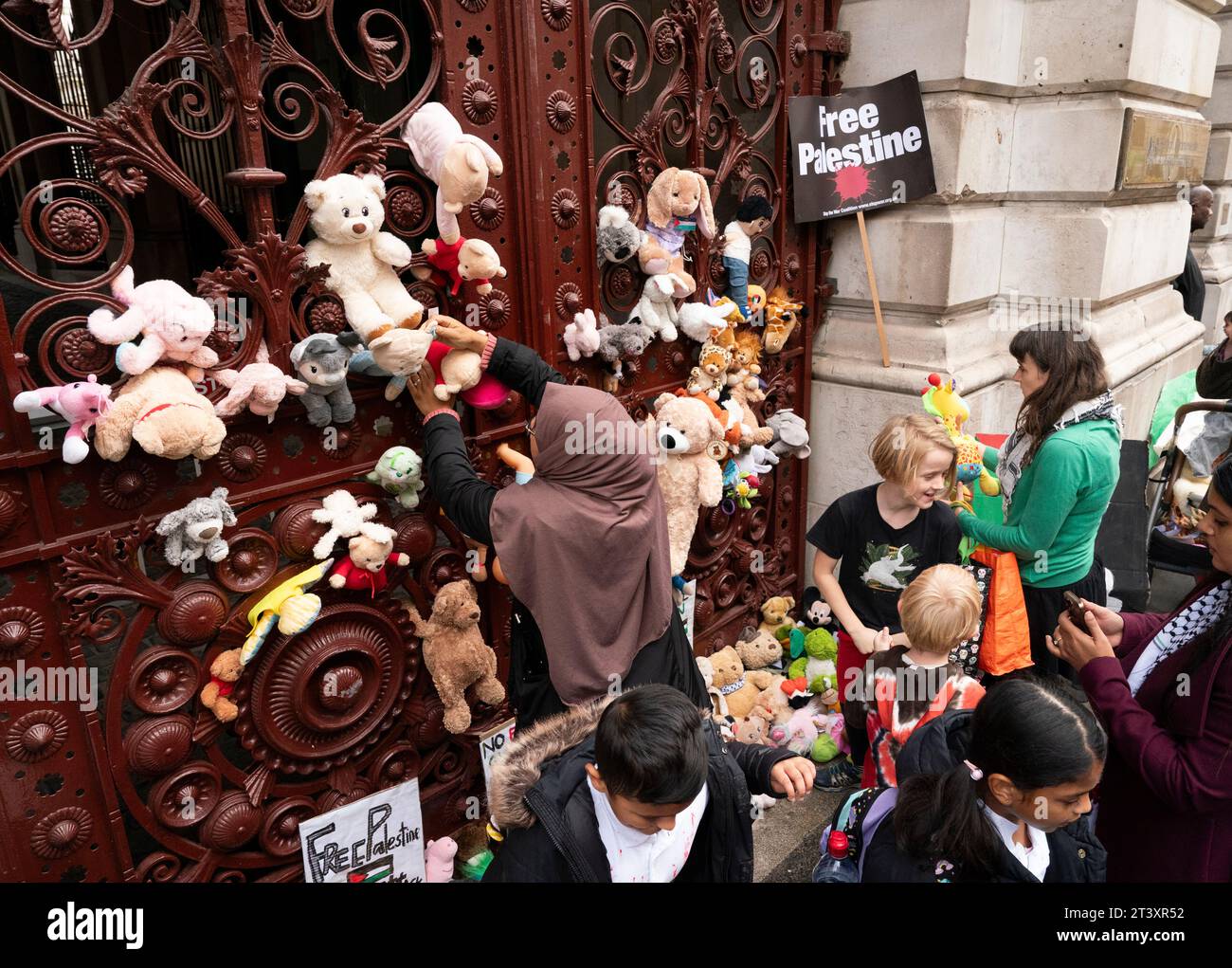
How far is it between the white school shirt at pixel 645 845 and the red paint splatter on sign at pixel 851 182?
3.51 meters

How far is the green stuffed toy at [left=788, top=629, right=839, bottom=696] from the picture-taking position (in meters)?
4.42

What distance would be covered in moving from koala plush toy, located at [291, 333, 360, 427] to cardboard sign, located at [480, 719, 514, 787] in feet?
4.58

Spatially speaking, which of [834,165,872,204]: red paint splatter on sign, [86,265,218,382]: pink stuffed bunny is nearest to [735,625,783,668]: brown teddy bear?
[834,165,872,204]: red paint splatter on sign

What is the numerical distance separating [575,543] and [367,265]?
1.14 metres

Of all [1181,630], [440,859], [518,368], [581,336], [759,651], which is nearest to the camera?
[1181,630]

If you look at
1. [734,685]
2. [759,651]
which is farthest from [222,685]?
[759,651]

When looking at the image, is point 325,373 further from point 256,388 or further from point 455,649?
point 455,649

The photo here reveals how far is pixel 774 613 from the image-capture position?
4805mm

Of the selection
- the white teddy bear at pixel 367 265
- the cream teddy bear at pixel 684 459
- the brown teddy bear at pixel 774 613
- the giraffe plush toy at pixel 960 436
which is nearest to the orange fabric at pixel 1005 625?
the giraffe plush toy at pixel 960 436

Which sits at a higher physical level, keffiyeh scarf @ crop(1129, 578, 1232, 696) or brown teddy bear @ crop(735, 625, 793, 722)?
keffiyeh scarf @ crop(1129, 578, 1232, 696)

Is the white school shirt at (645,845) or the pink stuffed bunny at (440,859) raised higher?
the white school shirt at (645,845)

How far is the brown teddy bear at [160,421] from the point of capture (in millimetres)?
2312

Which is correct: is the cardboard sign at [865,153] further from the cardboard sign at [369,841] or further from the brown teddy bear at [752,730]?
the cardboard sign at [369,841]

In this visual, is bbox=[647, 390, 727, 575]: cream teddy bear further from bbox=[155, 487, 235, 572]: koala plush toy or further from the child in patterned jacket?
bbox=[155, 487, 235, 572]: koala plush toy
